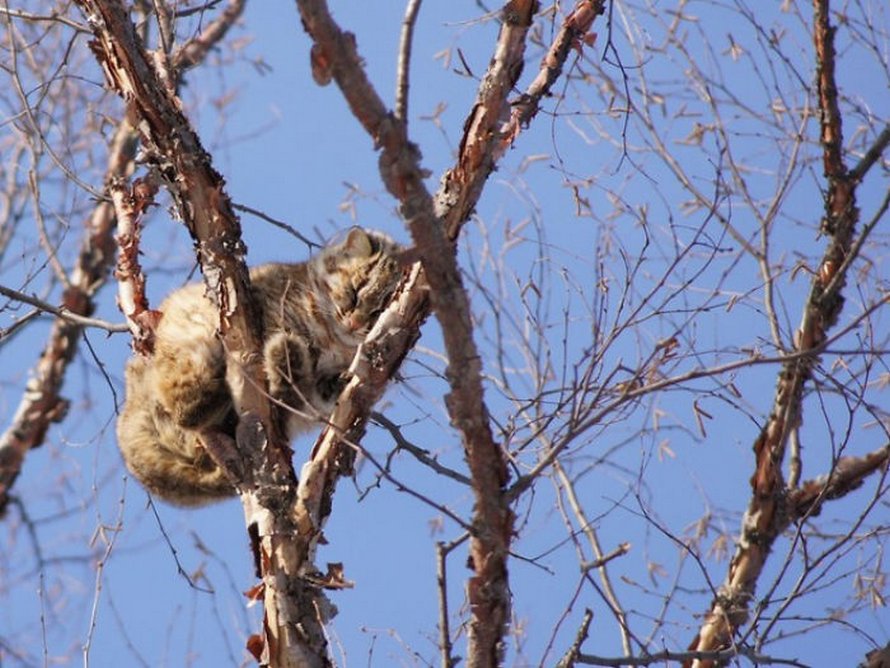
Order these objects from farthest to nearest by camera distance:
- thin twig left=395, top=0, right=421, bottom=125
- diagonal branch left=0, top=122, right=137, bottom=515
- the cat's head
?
diagonal branch left=0, top=122, right=137, bottom=515 < the cat's head < thin twig left=395, top=0, right=421, bottom=125

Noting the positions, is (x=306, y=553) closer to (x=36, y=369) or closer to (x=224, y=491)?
(x=224, y=491)

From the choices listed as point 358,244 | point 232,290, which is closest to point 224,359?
point 232,290

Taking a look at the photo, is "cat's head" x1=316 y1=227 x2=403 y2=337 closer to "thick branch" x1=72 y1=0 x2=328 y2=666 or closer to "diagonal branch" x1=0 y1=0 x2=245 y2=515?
"thick branch" x1=72 y1=0 x2=328 y2=666

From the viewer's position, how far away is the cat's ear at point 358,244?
15.5 feet

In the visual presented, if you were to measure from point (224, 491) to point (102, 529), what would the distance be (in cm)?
59

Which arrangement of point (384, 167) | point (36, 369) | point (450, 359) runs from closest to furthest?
point (384, 167)
point (450, 359)
point (36, 369)

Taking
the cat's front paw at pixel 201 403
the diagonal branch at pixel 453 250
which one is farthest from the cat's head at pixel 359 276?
the diagonal branch at pixel 453 250

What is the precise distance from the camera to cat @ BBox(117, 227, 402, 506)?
12.8 feet

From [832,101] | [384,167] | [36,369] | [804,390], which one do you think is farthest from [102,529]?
[36,369]

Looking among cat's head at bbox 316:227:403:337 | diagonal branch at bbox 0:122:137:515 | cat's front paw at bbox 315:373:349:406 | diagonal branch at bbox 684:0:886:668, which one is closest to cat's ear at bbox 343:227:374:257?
cat's head at bbox 316:227:403:337

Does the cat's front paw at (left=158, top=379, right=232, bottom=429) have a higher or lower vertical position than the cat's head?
lower

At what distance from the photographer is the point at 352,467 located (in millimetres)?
3551

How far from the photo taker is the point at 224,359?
3953 millimetres

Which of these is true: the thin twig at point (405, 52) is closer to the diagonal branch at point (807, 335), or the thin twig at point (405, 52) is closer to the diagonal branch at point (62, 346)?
the diagonal branch at point (807, 335)
